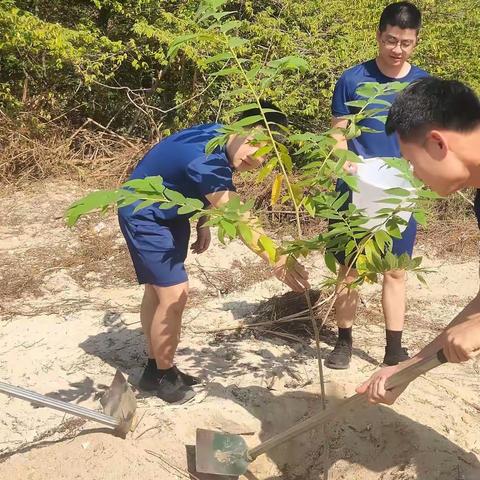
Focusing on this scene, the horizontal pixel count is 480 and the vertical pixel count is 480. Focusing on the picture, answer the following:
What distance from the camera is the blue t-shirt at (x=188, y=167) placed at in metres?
2.84

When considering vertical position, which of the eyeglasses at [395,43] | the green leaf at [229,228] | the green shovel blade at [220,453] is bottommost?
the green shovel blade at [220,453]

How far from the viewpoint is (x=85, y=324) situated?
4.28 m

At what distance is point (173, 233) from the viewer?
3.25 m

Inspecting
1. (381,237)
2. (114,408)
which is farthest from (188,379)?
(381,237)

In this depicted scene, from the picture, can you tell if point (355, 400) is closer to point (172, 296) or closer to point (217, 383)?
point (172, 296)

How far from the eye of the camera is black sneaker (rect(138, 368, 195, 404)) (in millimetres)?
3410

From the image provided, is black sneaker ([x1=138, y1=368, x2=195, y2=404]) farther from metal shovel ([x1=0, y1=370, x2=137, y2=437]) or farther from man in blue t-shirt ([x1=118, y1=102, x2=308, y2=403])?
metal shovel ([x1=0, y1=370, x2=137, y2=437])

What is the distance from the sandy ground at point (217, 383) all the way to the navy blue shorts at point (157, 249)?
0.65 metres

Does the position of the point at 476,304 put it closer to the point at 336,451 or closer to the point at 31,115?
the point at 336,451

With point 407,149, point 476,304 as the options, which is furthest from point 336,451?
point 407,149

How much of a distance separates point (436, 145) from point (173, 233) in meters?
1.66

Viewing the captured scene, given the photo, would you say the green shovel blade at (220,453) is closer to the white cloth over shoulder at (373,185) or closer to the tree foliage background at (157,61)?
the white cloth over shoulder at (373,185)

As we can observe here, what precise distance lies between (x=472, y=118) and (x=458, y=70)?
581cm

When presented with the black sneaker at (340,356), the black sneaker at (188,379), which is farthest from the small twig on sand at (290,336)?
the black sneaker at (188,379)
